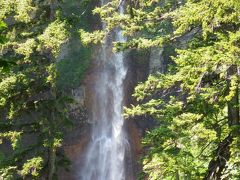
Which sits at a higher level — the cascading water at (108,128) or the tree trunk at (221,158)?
the cascading water at (108,128)

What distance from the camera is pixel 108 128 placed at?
25594 millimetres

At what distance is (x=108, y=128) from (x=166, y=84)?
58.2ft

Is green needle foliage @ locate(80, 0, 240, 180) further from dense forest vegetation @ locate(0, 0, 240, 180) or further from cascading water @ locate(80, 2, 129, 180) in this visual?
cascading water @ locate(80, 2, 129, 180)

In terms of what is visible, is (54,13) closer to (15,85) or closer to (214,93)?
(15,85)

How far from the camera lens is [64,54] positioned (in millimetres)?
26922

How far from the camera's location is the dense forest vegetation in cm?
705

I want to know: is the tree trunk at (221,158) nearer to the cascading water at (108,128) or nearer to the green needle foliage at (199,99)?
the green needle foliage at (199,99)

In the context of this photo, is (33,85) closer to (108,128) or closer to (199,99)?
(199,99)

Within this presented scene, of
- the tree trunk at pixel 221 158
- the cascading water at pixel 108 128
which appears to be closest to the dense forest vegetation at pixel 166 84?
the tree trunk at pixel 221 158

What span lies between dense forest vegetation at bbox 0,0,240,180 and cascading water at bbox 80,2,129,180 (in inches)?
499

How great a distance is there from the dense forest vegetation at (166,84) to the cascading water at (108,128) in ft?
41.5

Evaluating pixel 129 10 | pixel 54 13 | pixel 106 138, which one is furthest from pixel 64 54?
pixel 129 10

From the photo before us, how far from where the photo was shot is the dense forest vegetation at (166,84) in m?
7.05

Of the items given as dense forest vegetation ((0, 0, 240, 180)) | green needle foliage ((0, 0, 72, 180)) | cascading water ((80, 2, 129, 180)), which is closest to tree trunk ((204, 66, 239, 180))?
dense forest vegetation ((0, 0, 240, 180))
